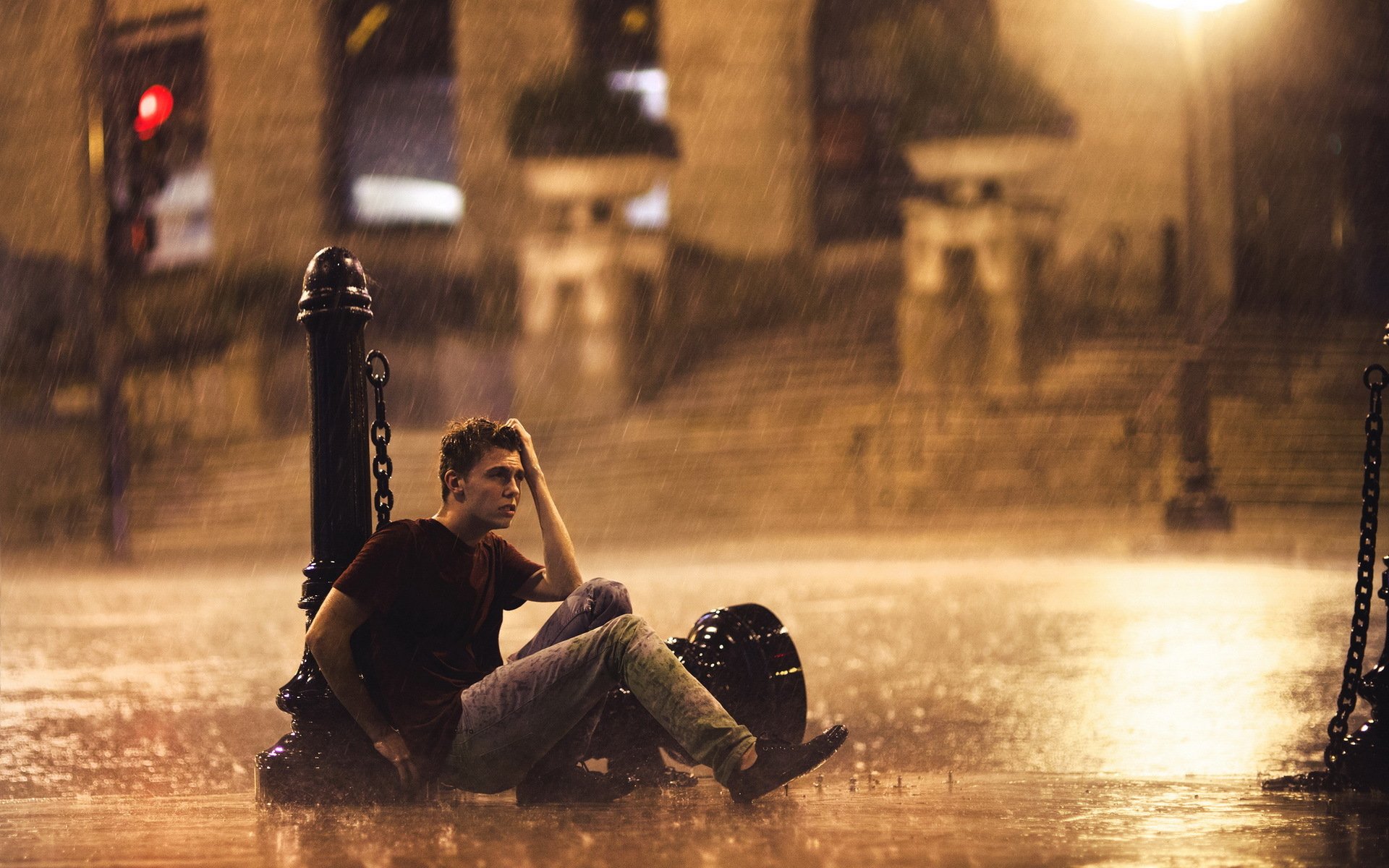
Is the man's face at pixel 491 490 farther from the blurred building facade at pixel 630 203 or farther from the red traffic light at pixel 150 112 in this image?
the blurred building facade at pixel 630 203

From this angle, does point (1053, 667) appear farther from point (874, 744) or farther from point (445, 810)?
point (445, 810)

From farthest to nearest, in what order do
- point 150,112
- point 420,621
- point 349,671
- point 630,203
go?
point 630,203
point 150,112
point 420,621
point 349,671

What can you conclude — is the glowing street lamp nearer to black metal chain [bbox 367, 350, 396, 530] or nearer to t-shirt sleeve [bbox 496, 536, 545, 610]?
t-shirt sleeve [bbox 496, 536, 545, 610]

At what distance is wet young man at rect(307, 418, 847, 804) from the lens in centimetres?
344

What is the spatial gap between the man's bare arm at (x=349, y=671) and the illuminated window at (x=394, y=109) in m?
22.9

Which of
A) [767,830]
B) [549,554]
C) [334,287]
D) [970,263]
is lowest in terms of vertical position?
[767,830]

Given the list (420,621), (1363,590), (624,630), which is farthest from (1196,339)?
(420,621)

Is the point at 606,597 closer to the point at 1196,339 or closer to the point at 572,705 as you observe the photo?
the point at 572,705

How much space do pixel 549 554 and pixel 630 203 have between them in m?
18.5

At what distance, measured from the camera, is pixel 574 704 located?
11.5ft

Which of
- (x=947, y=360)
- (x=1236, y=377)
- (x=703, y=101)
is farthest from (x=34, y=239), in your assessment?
(x=1236, y=377)

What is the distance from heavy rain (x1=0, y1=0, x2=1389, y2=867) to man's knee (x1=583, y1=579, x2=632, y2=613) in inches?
0.5

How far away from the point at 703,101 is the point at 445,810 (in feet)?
70.1

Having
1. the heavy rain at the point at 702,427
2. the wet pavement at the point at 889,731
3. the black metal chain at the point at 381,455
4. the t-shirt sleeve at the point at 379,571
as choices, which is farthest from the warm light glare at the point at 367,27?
the t-shirt sleeve at the point at 379,571
